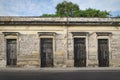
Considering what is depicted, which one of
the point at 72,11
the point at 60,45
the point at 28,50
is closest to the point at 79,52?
the point at 60,45

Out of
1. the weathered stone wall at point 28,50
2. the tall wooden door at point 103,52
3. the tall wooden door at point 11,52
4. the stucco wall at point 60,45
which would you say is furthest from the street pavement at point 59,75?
the tall wooden door at point 103,52

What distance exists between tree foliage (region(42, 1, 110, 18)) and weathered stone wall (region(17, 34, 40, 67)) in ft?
63.2

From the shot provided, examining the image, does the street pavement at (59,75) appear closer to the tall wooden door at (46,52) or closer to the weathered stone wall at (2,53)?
the weathered stone wall at (2,53)

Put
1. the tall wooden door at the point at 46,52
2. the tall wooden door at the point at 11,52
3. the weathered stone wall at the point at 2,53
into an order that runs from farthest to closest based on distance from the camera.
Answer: the tall wooden door at the point at 46,52 < the tall wooden door at the point at 11,52 < the weathered stone wall at the point at 2,53

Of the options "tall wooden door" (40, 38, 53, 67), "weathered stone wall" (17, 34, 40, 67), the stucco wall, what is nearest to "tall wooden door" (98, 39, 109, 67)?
the stucco wall

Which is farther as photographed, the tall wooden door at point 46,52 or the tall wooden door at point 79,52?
the tall wooden door at point 79,52

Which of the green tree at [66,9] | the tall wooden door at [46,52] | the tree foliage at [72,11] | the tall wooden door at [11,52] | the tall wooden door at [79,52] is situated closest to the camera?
the tall wooden door at [11,52]

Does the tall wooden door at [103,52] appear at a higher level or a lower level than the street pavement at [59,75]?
higher

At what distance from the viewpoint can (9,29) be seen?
27.4 metres

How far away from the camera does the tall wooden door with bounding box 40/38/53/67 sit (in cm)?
2775

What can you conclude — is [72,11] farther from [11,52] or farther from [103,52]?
[11,52]

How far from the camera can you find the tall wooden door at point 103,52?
2814 centimetres

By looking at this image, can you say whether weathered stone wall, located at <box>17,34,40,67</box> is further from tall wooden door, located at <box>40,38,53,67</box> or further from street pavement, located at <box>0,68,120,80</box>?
street pavement, located at <box>0,68,120,80</box>

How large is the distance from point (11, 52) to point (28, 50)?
5.41 feet
